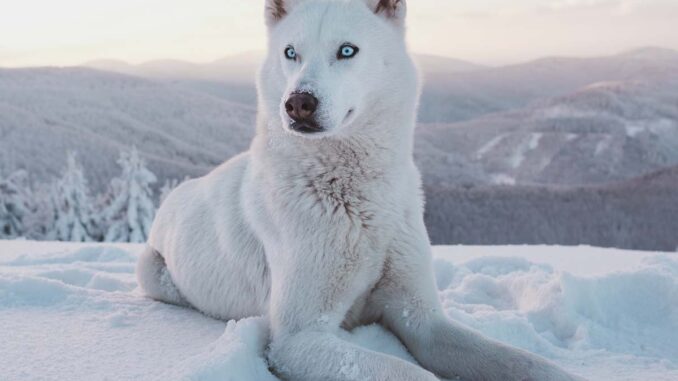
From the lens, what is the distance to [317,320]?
311 centimetres

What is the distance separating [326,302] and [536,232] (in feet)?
107

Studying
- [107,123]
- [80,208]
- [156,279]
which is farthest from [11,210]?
[107,123]

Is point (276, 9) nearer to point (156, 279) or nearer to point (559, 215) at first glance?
point (156, 279)

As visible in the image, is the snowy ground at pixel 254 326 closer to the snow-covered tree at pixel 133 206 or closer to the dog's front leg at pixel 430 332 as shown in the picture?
the dog's front leg at pixel 430 332

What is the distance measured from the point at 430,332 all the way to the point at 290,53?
1.76 meters

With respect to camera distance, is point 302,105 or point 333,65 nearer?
point 302,105

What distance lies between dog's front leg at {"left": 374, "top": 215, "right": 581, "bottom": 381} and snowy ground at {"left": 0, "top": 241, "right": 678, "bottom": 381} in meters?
0.15

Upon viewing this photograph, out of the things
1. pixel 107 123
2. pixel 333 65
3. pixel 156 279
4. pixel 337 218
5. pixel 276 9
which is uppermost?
pixel 276 9

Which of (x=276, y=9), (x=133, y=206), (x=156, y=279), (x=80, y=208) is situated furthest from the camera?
(x=80, y=208)

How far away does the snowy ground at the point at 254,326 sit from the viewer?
9.92ft

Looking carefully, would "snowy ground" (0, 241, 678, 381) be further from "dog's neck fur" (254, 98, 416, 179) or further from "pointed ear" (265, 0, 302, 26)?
"pointed ear" (265, 0, 302, 26)

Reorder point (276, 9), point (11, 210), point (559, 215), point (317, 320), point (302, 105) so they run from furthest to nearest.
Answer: point (559, 215) < point (11, 210) < point (276, 9) < point (317, 320) < point (302, 105)

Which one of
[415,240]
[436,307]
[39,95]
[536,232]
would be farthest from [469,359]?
[39,95]

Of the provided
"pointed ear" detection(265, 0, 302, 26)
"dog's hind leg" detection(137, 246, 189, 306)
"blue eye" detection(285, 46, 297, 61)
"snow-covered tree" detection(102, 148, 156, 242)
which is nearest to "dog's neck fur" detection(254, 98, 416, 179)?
"blue eye" detection(285, 46, 297, 61)
